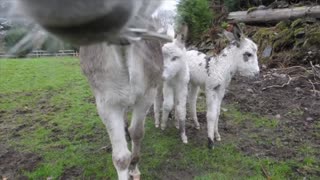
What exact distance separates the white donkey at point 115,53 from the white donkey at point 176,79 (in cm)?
99

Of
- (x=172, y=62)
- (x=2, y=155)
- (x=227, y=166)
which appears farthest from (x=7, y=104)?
(x=227, y=166)

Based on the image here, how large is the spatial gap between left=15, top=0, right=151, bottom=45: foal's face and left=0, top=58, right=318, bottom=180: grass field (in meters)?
1.47

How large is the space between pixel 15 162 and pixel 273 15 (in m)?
6.77

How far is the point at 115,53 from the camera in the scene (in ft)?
4.64

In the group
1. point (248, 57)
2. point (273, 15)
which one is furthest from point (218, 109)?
point (273, 15)

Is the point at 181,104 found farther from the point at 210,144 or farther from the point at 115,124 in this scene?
the point at 115,124

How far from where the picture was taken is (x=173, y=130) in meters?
4.22

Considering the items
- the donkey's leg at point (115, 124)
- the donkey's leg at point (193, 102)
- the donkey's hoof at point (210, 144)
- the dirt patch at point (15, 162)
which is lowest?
the dirt patch at point (15, 162)

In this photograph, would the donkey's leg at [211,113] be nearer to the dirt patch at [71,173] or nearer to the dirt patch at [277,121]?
the dirt patch at [277,121]

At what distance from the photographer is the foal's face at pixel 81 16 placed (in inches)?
23.0

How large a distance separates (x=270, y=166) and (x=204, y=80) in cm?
107

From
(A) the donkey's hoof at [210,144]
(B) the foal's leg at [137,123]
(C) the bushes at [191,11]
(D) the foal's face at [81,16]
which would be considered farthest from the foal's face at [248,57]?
(D) the foal's face at [81,16]

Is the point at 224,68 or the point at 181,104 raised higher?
the point at 224,68

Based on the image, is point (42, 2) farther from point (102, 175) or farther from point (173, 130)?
point (173, 130)
